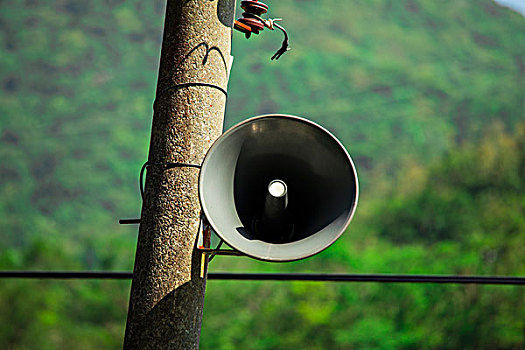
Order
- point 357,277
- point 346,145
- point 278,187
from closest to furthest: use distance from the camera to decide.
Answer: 1. point 278,187
2. point 357,277
3. point 346,145

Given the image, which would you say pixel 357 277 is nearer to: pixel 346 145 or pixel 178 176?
pixel 178 176

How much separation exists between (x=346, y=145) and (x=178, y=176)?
4426 centimetres

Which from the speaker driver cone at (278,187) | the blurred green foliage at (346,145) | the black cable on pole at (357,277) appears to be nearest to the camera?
the speaker driver cone at (278,187)

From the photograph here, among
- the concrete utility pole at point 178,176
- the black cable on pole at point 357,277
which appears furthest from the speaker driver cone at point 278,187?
the black cable on pole at point 357,277

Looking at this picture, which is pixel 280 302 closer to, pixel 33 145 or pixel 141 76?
pixel 33 145

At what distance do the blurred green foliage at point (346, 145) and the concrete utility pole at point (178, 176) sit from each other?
2621 cm

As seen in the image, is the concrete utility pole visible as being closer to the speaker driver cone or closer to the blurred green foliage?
the speaker driver cone

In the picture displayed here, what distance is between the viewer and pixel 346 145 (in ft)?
148

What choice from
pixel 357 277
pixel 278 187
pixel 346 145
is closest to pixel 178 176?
pixel 278 187

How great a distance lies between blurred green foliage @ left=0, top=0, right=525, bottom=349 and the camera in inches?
1152

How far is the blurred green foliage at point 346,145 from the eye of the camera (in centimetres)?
2925

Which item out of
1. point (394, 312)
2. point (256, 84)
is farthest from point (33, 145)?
point (394, 312)

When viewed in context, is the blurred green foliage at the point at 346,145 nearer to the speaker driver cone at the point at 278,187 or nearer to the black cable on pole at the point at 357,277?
the black cable on pole at the point at 357,277

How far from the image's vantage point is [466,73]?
52.9 meters
